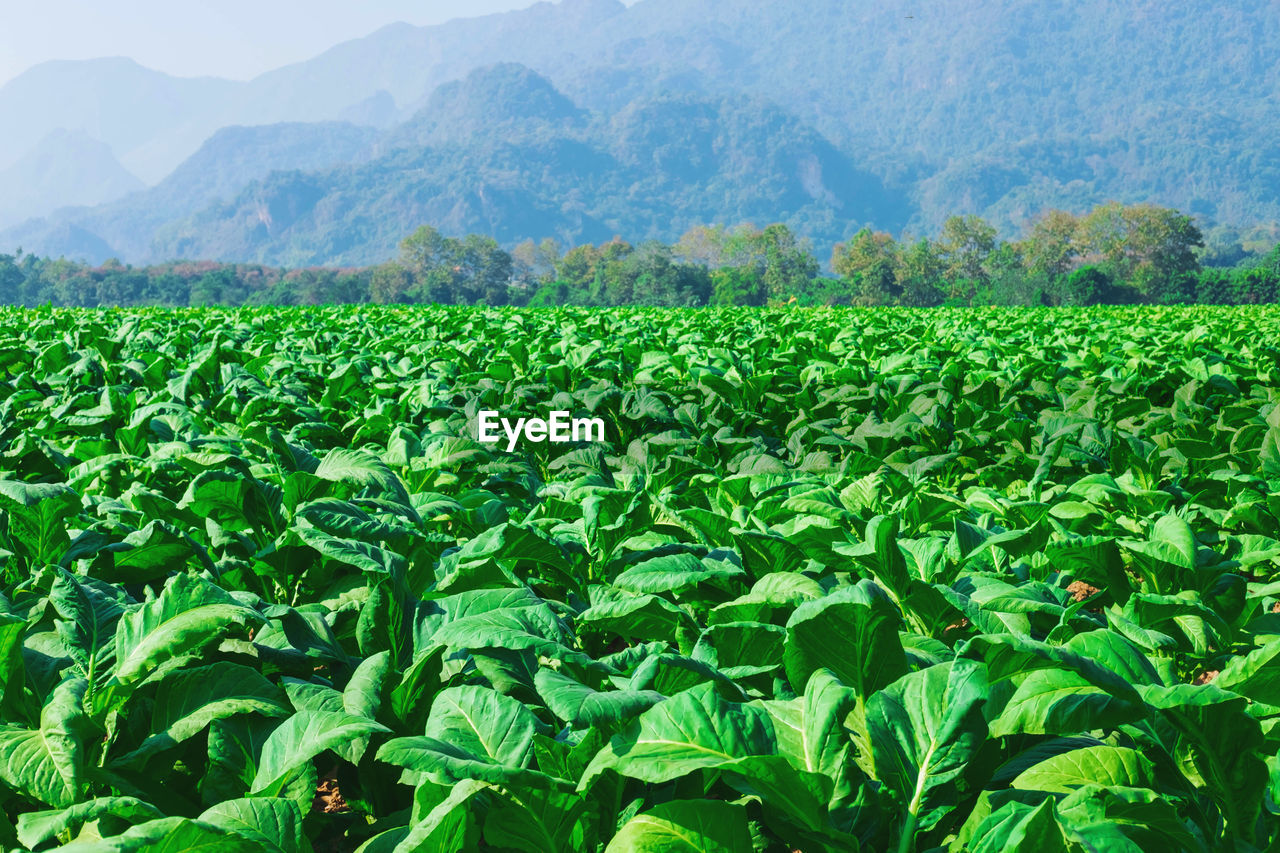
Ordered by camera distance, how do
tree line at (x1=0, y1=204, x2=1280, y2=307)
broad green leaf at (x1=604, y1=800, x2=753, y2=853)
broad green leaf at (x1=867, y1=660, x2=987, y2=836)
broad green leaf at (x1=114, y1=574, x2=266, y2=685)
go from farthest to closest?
tree line at (x1=0, y1=204, x2=1280, y2=307), broad green leaf at (x1=114, y1=574, x2=266, y2=685), broad green leaf at (x1=867, y1=660, x2=987, y2=836), broad green leaf at (x1=604, y1=800, x2=753, y2=853)

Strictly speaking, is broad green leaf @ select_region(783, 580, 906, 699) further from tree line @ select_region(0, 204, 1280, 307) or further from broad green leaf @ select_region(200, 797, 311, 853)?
tree line @ select_region(0, 204, 1280, 307)

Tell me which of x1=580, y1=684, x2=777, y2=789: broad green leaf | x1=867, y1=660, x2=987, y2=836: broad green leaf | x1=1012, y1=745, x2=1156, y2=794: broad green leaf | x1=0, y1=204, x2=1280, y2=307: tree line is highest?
x1=580, y1=684, x2=777, y2=789: broad green leaf

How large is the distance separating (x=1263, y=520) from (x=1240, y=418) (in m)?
2.31

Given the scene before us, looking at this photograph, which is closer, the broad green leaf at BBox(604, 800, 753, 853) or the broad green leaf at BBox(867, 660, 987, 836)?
the broad green leaf at BBox(604, 800, 753, 853)

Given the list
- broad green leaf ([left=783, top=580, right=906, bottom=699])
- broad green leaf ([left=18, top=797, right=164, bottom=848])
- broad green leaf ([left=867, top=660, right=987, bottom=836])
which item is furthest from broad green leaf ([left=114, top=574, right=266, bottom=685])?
broad green leaf ([left=867, top=660, right=987, bottom=836])

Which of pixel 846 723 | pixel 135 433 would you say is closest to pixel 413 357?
pixel 135 433

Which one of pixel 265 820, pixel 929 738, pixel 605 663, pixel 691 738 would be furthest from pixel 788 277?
pixel 265 820

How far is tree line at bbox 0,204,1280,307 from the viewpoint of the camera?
245ft

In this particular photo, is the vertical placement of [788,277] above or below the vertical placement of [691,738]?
below

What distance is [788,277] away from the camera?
101 meters

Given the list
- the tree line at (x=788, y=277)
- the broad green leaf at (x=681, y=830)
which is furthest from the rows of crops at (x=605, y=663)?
the tree line at (x=788, y=277)

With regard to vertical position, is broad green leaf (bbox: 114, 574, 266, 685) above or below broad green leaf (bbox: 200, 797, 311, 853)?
above

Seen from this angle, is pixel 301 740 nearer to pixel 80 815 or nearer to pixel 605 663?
pixel 80 815

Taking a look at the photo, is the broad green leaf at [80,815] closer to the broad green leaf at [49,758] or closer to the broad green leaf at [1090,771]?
the broad green leaf at [49,758]
